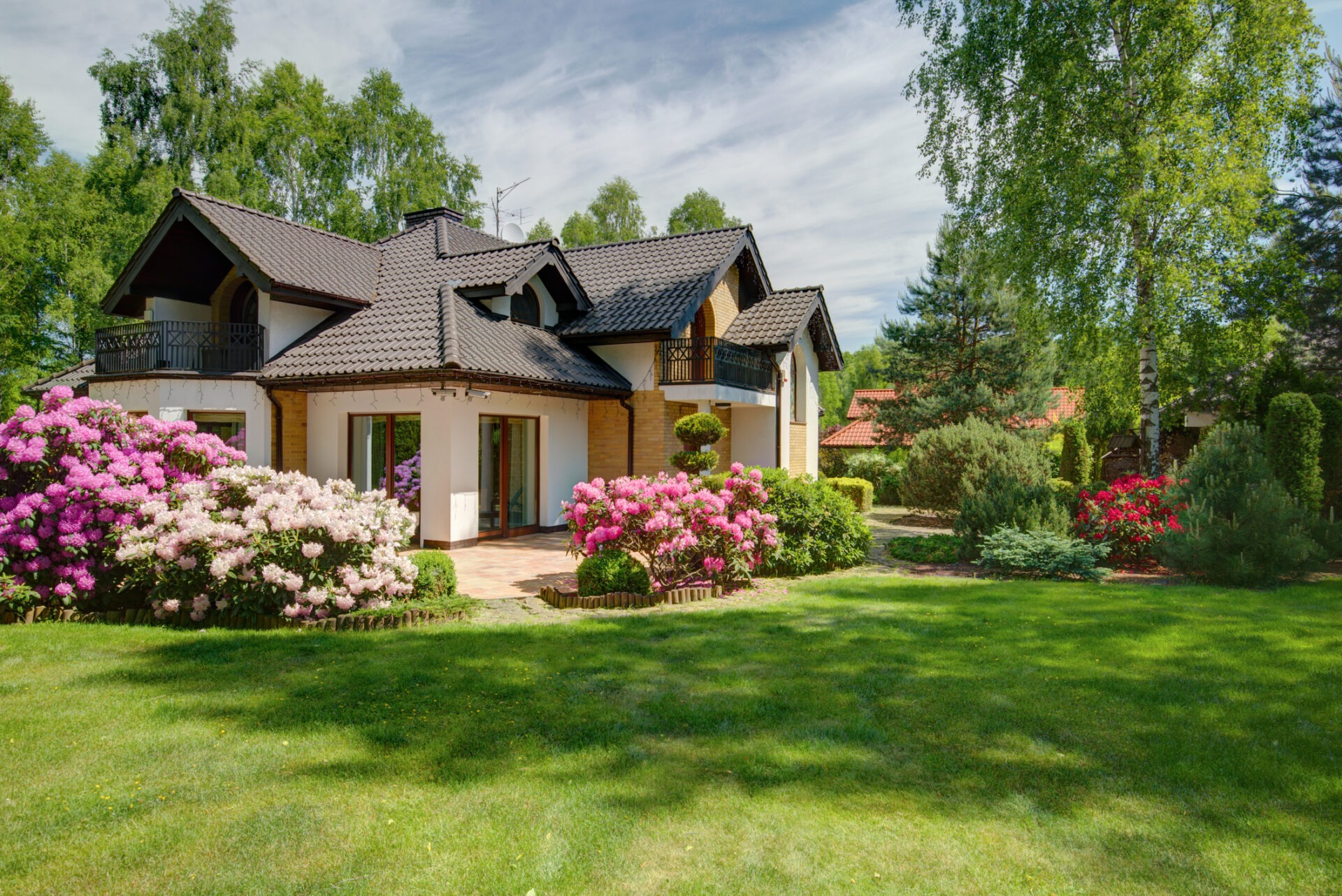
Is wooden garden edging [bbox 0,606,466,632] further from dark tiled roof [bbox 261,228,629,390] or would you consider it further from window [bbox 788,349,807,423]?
window [bbox 788,349,807,423]

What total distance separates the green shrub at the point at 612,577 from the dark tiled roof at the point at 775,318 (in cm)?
1194

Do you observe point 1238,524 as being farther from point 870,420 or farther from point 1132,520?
point 870,420

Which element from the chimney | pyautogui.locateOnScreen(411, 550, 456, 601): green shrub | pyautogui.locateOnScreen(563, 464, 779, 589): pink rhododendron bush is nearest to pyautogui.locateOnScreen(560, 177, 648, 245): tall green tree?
the chimney

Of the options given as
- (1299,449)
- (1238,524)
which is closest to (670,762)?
(1238,524)

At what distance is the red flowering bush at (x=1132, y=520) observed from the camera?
12.1m

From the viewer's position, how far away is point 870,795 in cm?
393

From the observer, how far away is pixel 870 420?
3297cm

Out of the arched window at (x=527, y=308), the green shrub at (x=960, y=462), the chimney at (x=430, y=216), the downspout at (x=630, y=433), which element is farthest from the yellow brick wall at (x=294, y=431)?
the green shrub at (x=960, y=462)

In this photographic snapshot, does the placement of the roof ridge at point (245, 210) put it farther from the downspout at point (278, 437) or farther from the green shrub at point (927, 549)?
the green shrub at point (927, 549)

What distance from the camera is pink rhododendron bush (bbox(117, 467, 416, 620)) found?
7.55 metres

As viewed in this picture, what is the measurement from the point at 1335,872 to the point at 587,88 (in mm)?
18896

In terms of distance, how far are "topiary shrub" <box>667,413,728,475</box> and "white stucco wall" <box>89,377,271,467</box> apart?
8296 mm

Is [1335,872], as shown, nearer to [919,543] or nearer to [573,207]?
[919,543]

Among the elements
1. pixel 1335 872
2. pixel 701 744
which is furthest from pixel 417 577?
pixel 1335 872
